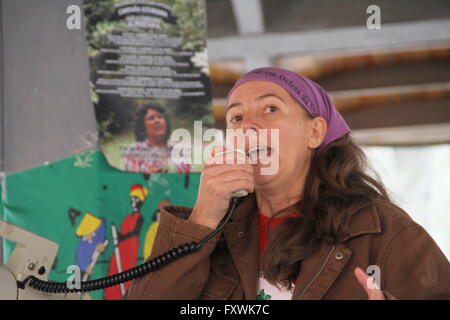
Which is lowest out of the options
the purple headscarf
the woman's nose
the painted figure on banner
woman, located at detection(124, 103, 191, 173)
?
the painted figure on banner

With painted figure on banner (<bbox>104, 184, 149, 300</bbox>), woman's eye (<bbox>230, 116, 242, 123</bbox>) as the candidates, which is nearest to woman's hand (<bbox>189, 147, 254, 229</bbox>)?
woman's eye (<bbox>230, 116, 242, 123</bbox>)

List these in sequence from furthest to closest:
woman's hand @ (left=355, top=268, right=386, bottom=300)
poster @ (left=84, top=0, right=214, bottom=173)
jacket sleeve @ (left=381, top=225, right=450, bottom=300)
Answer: poster @ (left=84, top=0, right=214, bottom=173), jacket sleeve @ (left=381, top=225, right=450, bottom=300), woman's hand @ (left=355, top=268, right=386, bottom=300)

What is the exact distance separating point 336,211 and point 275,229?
0.21 metres

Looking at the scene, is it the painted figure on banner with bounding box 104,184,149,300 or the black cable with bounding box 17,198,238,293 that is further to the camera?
the painted figure on banner with bounding box 104,184,149,300

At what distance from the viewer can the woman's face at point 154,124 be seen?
2.48 metres

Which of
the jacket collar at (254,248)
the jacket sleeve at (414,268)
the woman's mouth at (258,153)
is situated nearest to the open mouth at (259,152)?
the woman's mouth at (258,153)

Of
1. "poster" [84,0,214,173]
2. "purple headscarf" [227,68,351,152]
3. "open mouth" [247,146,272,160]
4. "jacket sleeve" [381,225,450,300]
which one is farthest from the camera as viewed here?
"poster" [84,0,214,173]

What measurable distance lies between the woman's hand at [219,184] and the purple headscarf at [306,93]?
15.9 inches

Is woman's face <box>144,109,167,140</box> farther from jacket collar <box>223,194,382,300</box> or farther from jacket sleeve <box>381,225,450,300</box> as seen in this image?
jacket sleeve <box>381,225,450,300</box>

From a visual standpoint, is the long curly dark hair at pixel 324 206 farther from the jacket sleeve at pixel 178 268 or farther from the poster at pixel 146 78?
the poster at pixel 146 78

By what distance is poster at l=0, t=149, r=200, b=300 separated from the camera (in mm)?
2303

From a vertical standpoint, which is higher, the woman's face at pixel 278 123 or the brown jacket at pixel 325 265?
the woman's face at pixel 278 123
